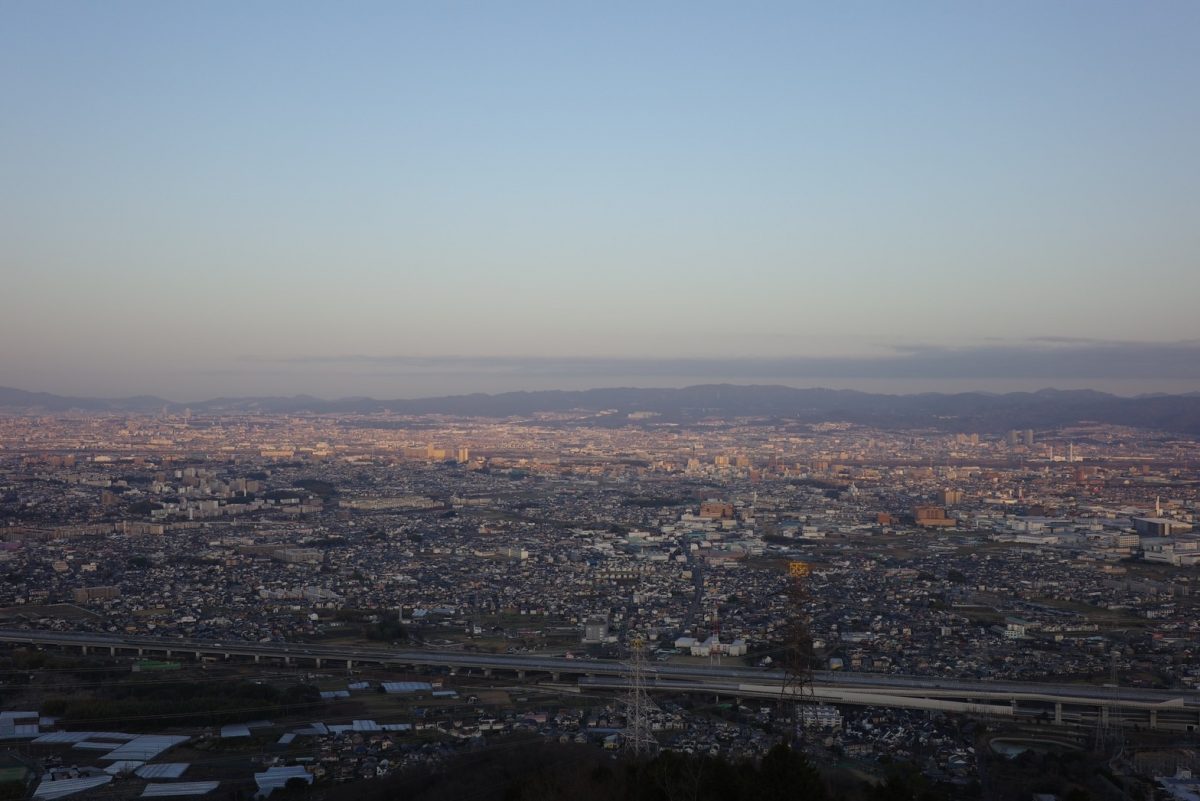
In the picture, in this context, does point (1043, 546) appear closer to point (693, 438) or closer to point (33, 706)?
point (33, 706)

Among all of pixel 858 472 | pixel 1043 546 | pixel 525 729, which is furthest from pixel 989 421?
pixel 525 729

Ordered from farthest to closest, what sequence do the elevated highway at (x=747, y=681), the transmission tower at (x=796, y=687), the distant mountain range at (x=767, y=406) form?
the distant mountain range at (x=767, y=406) → the elevated highway at (x=747, y=681) → the transmission tower at (x=796, y=687)

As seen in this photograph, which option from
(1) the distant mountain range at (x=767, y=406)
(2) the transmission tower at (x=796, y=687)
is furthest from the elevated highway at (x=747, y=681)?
(1) the distant mountain range at (x=767, y=406)

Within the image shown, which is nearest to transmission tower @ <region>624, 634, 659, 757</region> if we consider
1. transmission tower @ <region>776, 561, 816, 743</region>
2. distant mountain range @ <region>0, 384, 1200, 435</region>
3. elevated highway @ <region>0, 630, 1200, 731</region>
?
elevated highway @ <region>0, 630, 1200, 731</region>

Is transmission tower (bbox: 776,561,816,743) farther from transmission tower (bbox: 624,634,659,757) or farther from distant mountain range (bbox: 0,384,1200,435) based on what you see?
distant mountain range (bbox: 0,384,1200,435)

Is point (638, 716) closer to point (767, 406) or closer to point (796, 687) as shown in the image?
point (796, 687)

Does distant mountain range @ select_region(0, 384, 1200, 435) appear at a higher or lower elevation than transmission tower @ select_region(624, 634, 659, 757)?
higher

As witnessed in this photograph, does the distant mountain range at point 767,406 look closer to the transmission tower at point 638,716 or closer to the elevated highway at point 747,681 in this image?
the elevated highway at point 747,681
